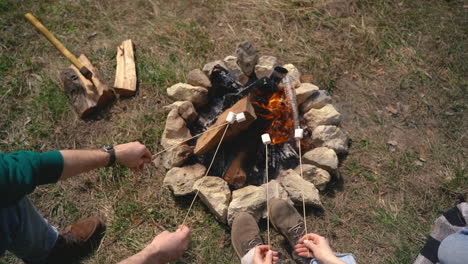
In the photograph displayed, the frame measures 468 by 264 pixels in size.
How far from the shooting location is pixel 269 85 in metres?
3.40

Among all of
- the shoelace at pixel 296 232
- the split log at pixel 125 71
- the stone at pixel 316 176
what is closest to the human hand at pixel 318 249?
the shoelace at pixel 296 232

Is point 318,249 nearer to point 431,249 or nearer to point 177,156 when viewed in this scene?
point 431,249

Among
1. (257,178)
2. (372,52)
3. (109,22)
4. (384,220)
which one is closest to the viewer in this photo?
Result: (384,220)

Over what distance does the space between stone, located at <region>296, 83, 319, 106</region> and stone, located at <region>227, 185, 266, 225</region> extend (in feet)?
3.53

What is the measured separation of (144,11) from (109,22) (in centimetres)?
51

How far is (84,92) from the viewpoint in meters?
3.82

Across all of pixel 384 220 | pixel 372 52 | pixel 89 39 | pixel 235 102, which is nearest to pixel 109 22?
pixel 89 39

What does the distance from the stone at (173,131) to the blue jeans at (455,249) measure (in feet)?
7.87

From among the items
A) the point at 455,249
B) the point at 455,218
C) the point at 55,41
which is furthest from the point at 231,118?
the point at 55,41

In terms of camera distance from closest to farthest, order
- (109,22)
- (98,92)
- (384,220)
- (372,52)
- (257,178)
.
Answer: (384,220) → (257,178) → (98,92) → (372,52) → (109,22)

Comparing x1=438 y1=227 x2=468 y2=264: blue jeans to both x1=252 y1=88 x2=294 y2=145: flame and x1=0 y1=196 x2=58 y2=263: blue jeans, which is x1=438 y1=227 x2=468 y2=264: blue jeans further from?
x1=0 y1=196 x2=58 y2=263: blue jeans

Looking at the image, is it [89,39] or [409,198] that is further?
[89,39]

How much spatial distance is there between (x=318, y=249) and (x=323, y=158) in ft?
3.52

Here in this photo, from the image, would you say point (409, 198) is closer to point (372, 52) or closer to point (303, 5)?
point (372, 52)
